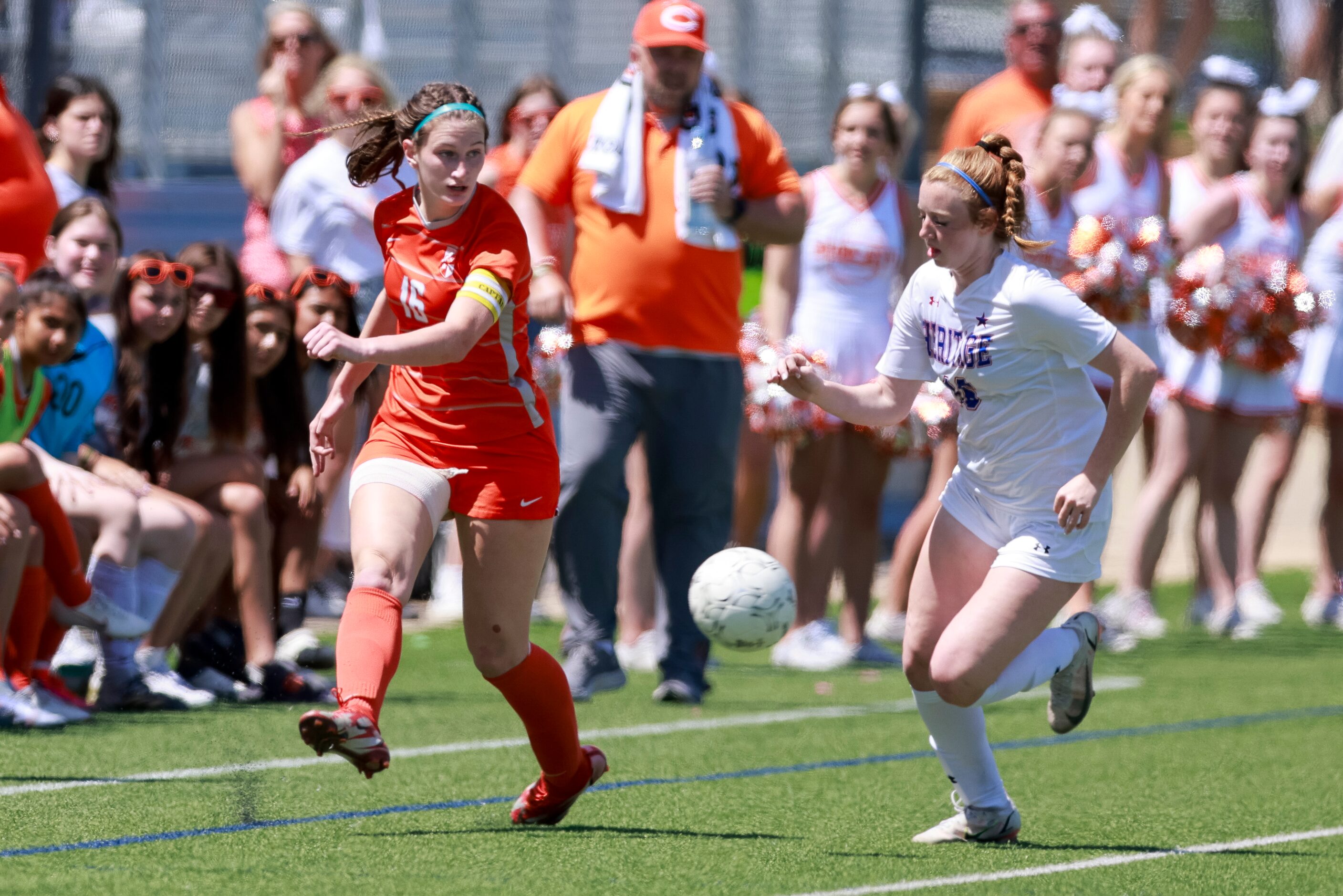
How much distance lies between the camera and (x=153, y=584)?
7.19 meters

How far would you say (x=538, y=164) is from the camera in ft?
26.6

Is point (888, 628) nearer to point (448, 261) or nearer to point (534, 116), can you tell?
point (534, 116)

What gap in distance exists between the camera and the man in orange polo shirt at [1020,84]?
10.3 meters

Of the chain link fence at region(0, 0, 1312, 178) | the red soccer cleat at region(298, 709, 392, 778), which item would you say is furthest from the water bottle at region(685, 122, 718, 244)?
the chain link fence at region(0, 0, 1312, 178)

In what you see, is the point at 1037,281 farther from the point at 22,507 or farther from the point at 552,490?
the point at 22,507

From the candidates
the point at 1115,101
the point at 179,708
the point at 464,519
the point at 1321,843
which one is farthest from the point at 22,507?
the point at 1115,101

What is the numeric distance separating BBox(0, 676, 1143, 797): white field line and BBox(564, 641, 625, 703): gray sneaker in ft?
1.82

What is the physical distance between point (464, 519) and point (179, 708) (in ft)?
8.56

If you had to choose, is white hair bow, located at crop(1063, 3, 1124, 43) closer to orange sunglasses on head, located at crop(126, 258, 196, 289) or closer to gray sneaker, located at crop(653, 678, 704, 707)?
gray sneaker, located at crop(653, 678, 704, 707)

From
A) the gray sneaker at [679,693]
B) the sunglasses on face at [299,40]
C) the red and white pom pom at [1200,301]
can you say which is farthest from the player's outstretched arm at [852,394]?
the sunglasses on face at [299,40]

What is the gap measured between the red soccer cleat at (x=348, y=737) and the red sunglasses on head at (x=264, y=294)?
3.63 m

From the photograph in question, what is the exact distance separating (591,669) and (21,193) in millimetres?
2813

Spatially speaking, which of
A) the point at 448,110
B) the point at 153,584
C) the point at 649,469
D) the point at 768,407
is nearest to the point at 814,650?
the point at 768,407

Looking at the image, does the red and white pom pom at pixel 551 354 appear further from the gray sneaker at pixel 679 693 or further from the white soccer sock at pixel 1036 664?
the white soccer sock at pixel 1036 664
